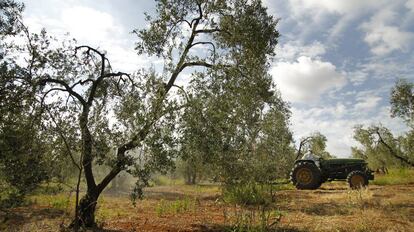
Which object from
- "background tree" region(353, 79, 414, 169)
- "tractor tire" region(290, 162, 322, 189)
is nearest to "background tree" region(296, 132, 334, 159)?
"background tree" region(353, 79, 414, 169)

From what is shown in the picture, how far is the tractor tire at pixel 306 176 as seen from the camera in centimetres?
2159

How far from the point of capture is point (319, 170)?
71.1ft

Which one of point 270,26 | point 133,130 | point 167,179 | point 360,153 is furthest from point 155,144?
Answer: point 167,179

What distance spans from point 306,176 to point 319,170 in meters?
0.87

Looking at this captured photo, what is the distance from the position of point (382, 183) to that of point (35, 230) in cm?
2263

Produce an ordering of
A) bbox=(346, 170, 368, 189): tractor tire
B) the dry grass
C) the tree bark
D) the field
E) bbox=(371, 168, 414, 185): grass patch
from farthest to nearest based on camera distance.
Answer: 1. bbox=(371, 168, 414, 185): grass patch
2. bbox=(346, 170, 368, 189): tractor tire
3. the tree bark
4. the dry grass
5. the field

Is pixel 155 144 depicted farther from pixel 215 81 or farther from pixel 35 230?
pixel 35 230

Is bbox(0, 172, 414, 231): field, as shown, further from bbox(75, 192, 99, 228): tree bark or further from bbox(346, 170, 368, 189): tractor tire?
bbox(346, 170, 368, 189): tractor tire

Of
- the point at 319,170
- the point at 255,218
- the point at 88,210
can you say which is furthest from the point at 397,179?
the point at 88,210

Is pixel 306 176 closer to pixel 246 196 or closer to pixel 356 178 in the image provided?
pixel 356 178

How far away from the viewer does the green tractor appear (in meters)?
21.7

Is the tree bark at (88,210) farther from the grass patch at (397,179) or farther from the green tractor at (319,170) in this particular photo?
the grass patch at (397,179)

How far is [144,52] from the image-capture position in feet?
41.0

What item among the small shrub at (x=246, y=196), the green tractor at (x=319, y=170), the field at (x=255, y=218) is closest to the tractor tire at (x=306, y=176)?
the green tractor at (x=319, y=170)
